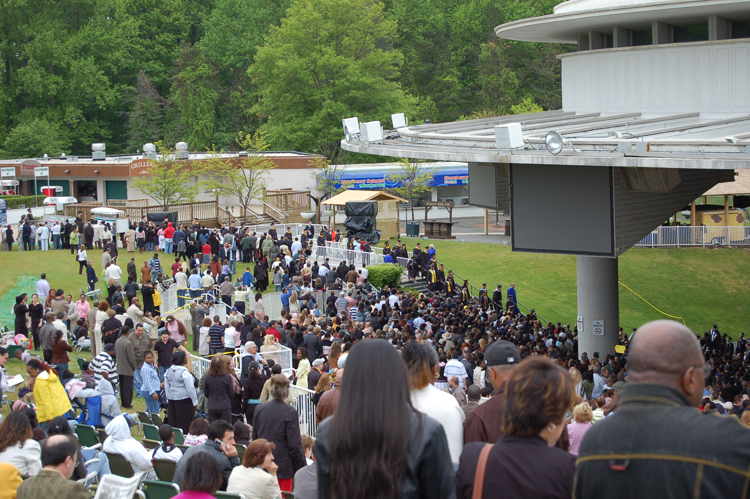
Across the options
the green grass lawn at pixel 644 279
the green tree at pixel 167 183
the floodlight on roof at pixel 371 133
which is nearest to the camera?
the floodlight on roof at pixel 371 133

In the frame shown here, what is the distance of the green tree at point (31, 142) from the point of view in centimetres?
6097

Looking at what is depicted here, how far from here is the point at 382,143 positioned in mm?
20266

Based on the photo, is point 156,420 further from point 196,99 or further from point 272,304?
point 196,99

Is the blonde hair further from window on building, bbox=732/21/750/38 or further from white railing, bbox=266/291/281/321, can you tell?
white railing, bbox=266/291/281/321

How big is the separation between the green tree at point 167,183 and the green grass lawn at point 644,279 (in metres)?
12.2

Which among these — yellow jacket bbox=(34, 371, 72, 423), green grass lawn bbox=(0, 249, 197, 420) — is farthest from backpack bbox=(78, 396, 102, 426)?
green grass lawn bbox=(0, 249, 197, 420)

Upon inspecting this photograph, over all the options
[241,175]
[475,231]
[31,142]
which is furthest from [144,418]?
[31,142]

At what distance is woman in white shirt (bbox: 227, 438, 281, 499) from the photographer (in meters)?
A: 6.68

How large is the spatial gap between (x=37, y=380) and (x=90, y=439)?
1.19 meters

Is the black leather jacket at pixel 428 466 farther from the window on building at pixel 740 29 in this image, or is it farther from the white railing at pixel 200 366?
the window on building at pixel 740 29

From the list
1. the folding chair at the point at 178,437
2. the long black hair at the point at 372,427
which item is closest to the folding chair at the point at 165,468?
→ the folding chair at the point at 178,437

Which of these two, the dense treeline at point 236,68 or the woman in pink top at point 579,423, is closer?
the woman in pink top at point 579,423

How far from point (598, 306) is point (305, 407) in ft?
35.1

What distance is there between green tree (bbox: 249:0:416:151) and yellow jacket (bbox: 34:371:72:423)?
4659cm
